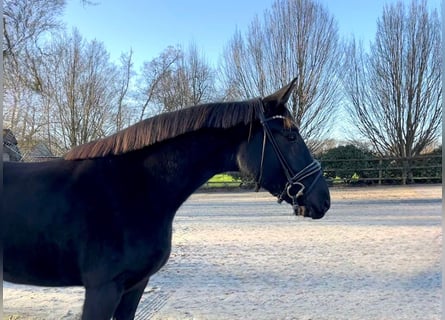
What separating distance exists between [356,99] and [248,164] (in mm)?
22160

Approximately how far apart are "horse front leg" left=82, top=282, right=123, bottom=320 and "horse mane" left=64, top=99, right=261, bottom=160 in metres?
0.69

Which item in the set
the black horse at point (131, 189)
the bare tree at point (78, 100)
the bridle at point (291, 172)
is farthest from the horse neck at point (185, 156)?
the bare tree at point (78, 100)

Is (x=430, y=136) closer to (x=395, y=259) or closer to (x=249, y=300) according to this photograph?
(x=395, y=259)

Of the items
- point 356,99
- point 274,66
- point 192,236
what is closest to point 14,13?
point 192,236

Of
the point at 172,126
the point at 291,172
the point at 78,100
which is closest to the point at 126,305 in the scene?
the point at 172,126

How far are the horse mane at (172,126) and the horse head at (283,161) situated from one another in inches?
3.8

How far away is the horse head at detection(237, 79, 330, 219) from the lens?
212 centimetres

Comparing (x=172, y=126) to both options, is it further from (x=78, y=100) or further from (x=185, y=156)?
(x=78, y=100)

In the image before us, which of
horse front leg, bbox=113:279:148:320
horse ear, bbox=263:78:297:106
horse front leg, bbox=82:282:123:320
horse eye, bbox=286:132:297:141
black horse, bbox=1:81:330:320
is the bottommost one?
horse front leg, bbox=113:279:148:320

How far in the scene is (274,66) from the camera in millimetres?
22703

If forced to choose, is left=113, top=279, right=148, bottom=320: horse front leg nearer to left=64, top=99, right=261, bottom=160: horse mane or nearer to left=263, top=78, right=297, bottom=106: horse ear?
left=64, top=99, right=261, bottom=160: horse mane

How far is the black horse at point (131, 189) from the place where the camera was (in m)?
1.96

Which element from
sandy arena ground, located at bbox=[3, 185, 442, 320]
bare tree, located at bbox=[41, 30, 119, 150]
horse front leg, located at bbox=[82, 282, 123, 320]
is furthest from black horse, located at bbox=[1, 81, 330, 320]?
bare tree, located at bbox=[41, 30, 119, 150]

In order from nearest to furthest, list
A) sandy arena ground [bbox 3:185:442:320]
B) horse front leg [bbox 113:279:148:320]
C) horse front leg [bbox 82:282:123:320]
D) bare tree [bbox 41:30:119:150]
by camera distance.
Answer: horse front leg [bbox 82:282:123:320]
horse front leg [bbox 113:279:148:320]
sandy arena ground [bbox 3:185:442:320]
bare tree [bbox 41:30:119:150]
